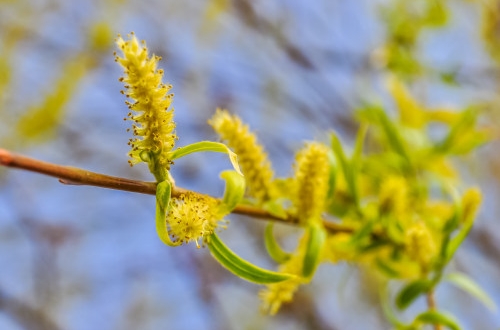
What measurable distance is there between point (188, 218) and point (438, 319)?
0.25 m

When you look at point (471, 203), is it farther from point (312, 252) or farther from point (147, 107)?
point (147, 107)

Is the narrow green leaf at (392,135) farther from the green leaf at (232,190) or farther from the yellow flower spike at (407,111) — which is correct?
the green leaf at (232,190)

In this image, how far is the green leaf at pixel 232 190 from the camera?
0.31 m

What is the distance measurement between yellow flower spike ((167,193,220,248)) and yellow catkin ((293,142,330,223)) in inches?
3.7

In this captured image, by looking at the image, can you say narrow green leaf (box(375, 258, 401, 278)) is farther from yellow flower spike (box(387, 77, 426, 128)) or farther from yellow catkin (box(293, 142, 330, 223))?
yellow flower spike (box(387, 77, 426, 128))

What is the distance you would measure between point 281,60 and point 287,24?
0.12 meters

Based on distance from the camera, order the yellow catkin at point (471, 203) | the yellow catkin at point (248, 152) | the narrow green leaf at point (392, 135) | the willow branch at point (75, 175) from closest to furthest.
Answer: the willow branch at point (75, 175), the yellow catkin at point (248, 152), the yellow catkin at point (471, 203), the narrow green leaf at point (392, 135)

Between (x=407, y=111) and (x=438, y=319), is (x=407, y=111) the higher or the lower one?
the higher one

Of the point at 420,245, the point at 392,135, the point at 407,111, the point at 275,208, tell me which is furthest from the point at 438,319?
the point at 407,111

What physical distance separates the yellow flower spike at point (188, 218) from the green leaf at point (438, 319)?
0.75 ft

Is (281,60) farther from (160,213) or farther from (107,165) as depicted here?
(160,213)

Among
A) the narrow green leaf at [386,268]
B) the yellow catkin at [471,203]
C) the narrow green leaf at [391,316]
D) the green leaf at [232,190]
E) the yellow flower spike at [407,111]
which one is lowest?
the narrow green leaf at [391,316]

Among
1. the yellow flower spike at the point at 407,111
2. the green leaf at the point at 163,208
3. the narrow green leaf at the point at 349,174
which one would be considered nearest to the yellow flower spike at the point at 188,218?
the green leaf at the point at 163,208

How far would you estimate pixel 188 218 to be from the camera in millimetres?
274
